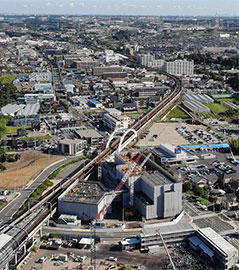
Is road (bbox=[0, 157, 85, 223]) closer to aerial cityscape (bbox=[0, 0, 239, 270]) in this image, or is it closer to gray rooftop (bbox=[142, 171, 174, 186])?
aerial cityscape (bbox=[0, 0, 239, 270])

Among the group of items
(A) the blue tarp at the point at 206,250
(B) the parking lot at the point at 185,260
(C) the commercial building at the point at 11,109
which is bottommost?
(B) the parking lot at the point at 185,260

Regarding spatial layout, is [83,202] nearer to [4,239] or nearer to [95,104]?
[4,239]

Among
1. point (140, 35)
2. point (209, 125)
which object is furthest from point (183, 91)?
point (140, 35)

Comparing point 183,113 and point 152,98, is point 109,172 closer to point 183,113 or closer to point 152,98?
point 183,113

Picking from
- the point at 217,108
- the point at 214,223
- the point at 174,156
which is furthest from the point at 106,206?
the point at 217,108

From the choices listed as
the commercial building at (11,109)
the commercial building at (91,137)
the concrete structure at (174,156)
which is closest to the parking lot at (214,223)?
the concrete structure at (174,156)

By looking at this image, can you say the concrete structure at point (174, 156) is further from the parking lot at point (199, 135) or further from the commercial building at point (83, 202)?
the commercial building at point (83, 202)
